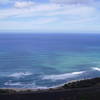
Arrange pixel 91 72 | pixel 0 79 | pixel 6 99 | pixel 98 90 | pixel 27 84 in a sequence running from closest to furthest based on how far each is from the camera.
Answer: pixel 6 99 → pixel 98 90 → pixel 27 84 → pixel 0 79 → pixel 91 72

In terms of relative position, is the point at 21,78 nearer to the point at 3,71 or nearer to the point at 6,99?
the point at 3,71

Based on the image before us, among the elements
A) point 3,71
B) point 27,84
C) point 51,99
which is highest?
point 3,71

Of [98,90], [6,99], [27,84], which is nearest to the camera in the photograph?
[6,99]

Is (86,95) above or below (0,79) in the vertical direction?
below

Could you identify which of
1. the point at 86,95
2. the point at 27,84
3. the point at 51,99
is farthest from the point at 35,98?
the point at 27,84

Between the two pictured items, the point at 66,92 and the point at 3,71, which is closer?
the point at 66,92

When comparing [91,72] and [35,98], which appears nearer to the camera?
[35,98]

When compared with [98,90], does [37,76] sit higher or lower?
higher

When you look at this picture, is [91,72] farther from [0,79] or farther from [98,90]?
[98,90]

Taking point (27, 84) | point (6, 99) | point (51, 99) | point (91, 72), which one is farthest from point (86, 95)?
point (91, 72)
